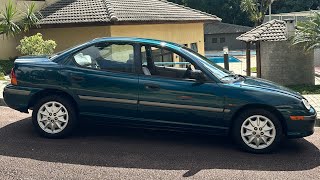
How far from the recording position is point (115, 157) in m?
5.23

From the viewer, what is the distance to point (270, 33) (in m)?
16.1

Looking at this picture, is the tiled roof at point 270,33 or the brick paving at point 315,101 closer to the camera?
the brick paving at point 315,101

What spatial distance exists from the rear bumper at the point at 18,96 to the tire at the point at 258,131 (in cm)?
310

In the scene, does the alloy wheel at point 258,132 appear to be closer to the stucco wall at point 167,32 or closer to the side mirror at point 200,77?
the side mirror at point 200,77

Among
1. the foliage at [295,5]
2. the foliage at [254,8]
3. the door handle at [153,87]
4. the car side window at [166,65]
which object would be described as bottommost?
the door handle at [153,87]

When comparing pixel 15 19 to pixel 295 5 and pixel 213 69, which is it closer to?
pixel 213 69

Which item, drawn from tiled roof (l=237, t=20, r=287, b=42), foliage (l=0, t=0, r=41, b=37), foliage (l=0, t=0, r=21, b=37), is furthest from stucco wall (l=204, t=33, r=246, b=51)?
foliage (l=0, t=0, r=21, b=37)

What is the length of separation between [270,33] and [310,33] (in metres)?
2.59

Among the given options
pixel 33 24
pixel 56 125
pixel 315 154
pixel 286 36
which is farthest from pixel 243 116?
pixel 33 24

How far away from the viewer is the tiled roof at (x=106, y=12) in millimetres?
16691

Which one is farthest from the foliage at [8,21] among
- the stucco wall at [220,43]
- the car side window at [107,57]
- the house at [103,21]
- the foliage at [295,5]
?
the foliage at [295,5]

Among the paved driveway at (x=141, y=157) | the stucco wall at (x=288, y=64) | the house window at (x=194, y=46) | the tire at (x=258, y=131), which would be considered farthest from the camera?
the house window at (x=194, y=46)

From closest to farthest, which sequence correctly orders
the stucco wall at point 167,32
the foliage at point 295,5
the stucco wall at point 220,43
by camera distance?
the stucco wall at point 167,32, the stucco wall at point 220,43, the foliage at point 295,5

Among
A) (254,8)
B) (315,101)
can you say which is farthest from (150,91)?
(254,8)
